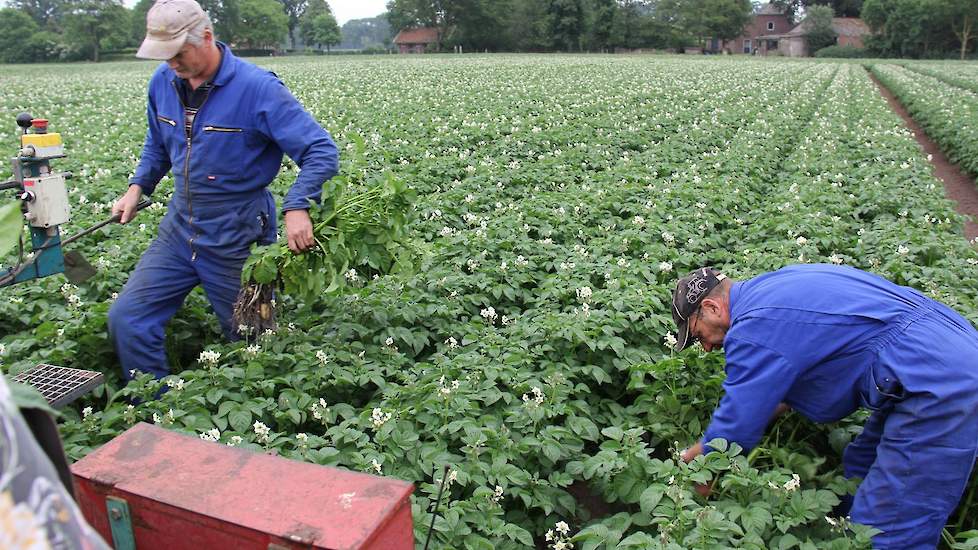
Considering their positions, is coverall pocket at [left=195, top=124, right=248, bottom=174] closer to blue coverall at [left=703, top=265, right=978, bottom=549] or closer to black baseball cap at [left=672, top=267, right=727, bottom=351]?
black baseball cap at [left=672, top=267, right=727, bottom=351]

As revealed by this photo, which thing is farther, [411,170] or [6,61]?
[6,61]

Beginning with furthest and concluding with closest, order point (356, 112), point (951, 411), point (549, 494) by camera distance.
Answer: point (356, 112) → point (549, 494) → point (951, 411)

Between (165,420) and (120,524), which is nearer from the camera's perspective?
(120,524)

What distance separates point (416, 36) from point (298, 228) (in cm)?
9190

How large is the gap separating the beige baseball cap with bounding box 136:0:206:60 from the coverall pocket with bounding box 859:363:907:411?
345 cm

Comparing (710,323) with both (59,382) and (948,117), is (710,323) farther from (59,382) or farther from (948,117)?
(948,117)

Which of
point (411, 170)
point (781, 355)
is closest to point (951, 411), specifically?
point (781, 355)

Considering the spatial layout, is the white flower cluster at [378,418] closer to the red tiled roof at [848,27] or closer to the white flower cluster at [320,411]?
the white flower cluster at [320,411]

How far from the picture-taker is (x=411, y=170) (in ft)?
31.5

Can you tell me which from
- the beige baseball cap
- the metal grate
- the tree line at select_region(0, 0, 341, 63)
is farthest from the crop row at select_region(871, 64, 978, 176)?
the tree line at select_region(0, 0, 341, 63)

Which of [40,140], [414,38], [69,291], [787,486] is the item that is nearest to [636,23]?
[414,38]

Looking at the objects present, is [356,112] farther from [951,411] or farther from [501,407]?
[951,411]

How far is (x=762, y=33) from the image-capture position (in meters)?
107

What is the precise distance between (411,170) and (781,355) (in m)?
7.17
